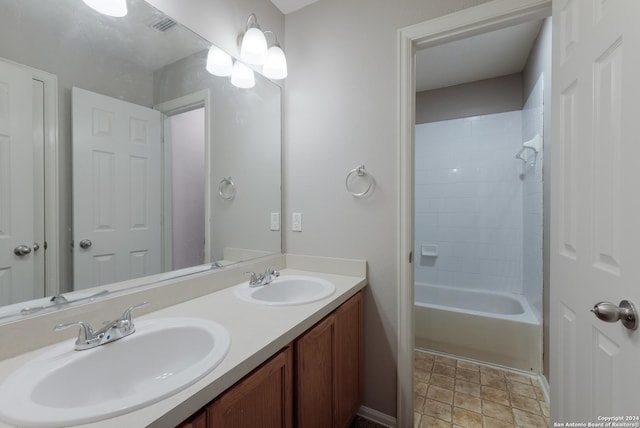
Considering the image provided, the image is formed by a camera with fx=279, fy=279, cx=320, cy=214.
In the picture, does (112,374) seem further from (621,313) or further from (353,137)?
(353,137)

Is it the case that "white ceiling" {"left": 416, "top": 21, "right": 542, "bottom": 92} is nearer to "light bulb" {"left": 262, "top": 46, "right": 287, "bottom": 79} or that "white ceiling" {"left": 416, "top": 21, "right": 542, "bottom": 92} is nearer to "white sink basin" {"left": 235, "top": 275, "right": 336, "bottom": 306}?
"light bulb" {"left": 262, "top": 46, "right": 287, "bottom": 79}

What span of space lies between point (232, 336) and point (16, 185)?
77 centimetres

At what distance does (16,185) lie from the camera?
0.81 meters

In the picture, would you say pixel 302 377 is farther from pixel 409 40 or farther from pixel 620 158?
pixel 409 40

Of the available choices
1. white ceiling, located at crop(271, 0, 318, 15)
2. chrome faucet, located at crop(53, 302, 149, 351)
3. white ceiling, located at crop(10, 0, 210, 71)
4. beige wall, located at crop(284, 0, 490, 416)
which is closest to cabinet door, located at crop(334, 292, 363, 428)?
beige wall, located at crop(284, 0, 490, 416)

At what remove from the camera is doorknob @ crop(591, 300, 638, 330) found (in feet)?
2.07

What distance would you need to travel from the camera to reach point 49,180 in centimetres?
88

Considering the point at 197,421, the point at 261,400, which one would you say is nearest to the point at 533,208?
the point at 261,400

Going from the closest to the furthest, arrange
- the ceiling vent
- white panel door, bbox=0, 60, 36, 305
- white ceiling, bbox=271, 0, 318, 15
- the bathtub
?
white panel door, bbox=0, 60, 36, 305 → the ceiling vent → white ceiling, bbox=271, 0, 318, 15 → the bathtub

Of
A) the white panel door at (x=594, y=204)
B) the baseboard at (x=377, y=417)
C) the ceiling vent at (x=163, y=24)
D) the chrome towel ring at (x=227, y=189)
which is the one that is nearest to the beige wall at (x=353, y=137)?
the baseboard at (x=377, y=417)

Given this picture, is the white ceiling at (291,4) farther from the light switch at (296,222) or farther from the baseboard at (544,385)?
the baseboard at (544,385)

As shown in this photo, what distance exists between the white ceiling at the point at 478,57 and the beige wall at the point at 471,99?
0.07 m

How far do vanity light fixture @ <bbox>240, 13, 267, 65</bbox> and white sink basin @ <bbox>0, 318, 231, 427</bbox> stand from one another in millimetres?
1350

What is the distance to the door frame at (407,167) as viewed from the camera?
4.58 ft
